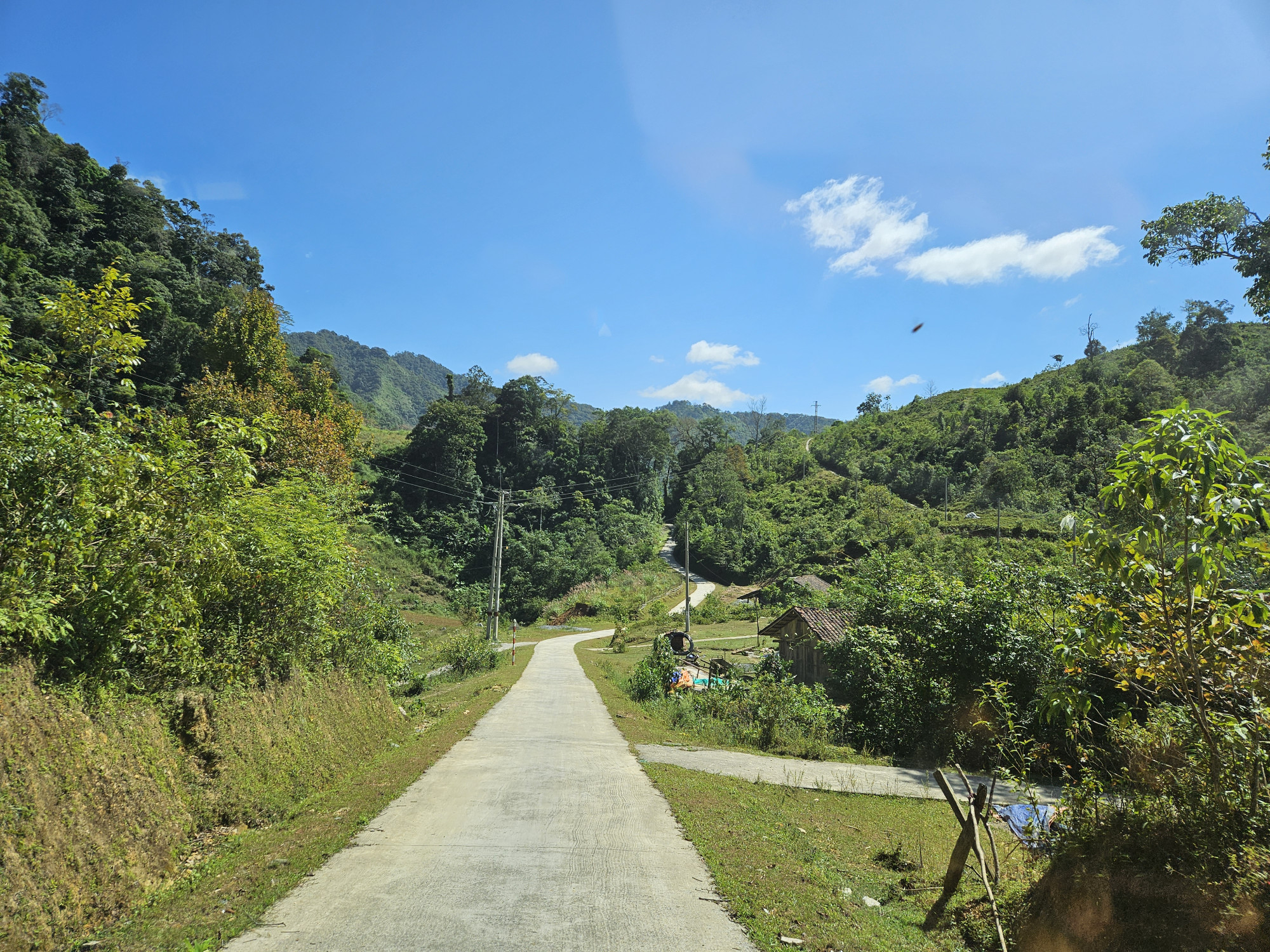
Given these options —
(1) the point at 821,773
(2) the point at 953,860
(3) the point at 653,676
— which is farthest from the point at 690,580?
(2) the point at 953,860

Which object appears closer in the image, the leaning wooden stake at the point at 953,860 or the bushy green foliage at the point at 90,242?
the leaning wooden stake at the point at 953,860

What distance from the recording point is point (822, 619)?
82.5 feet

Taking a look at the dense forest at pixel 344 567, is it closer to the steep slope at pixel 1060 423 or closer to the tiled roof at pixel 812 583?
the tiled roof at pixel 812 583

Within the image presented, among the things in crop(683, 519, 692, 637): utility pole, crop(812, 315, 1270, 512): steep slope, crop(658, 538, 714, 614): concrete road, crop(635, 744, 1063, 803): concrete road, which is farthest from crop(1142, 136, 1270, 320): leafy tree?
crop(812, 315, 1270, 512): steep slope

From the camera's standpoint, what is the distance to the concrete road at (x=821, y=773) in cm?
1228

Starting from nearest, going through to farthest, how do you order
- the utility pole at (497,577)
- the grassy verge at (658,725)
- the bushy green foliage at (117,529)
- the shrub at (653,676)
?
the bushy green foliage at (117,529) → the grassy verge at (658,725) → the shrub at (653,676) → the utility pole at (497,577)

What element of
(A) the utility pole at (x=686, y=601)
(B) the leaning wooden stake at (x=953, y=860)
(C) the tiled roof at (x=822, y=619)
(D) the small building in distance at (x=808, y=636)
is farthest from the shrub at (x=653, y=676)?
(B) the leaning wooden stake at (x=953, y=860)

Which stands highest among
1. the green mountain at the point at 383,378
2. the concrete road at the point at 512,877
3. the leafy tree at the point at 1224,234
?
the green mountain at the point at 383,378

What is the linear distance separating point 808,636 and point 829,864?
1824 cm

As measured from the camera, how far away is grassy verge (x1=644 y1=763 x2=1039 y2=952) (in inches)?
220

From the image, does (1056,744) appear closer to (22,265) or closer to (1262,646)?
(1262,646)

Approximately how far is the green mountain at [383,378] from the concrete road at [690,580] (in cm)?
6155

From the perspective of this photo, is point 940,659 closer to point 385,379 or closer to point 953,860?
point 953,860

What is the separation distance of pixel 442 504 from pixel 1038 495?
63864 millimetres
